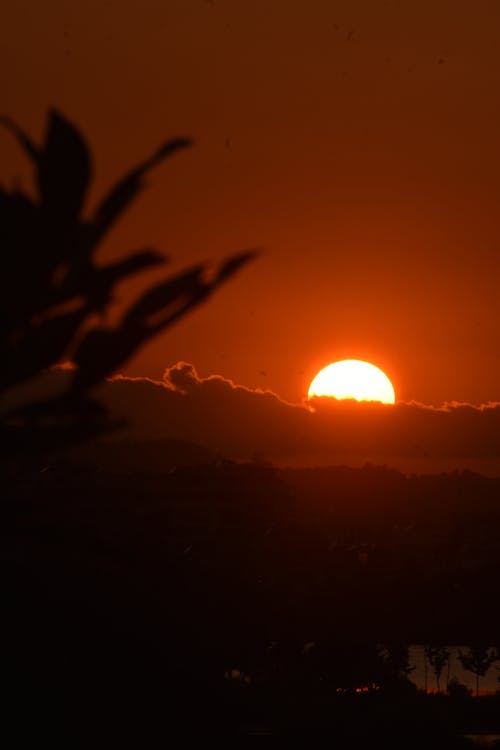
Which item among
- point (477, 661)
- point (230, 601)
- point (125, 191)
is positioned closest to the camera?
point (125, 191)

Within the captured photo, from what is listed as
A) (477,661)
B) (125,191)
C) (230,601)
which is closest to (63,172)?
(125,191)

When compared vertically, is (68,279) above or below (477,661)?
above

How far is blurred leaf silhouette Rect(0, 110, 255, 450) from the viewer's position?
340 centimetres

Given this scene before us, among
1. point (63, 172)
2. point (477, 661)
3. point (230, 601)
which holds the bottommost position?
point (477, 661)

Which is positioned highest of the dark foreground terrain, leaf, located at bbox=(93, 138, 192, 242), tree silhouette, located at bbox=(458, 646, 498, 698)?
leaf, located at bbox=(93, 138, 192, 242)

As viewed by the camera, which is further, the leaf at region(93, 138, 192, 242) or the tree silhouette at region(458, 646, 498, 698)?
the tree silhouette at region(458, 646, 498, 698)

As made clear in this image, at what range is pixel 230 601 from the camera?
61.9 feet

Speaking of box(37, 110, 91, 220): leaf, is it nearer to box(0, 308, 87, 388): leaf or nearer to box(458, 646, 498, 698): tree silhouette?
box(0, 308, 87, 388): leaf

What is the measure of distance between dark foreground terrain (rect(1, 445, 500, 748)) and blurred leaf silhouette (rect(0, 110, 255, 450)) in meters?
0.57

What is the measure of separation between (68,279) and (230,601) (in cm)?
1579

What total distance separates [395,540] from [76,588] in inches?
6630

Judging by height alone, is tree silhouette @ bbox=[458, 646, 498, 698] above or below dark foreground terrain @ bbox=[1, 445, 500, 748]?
below

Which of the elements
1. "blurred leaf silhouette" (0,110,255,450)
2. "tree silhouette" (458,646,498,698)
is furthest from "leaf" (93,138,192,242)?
"tree silhouette" (458,646,498,698)

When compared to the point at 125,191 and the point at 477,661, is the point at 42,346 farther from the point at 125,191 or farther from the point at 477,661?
the point at 477,661
